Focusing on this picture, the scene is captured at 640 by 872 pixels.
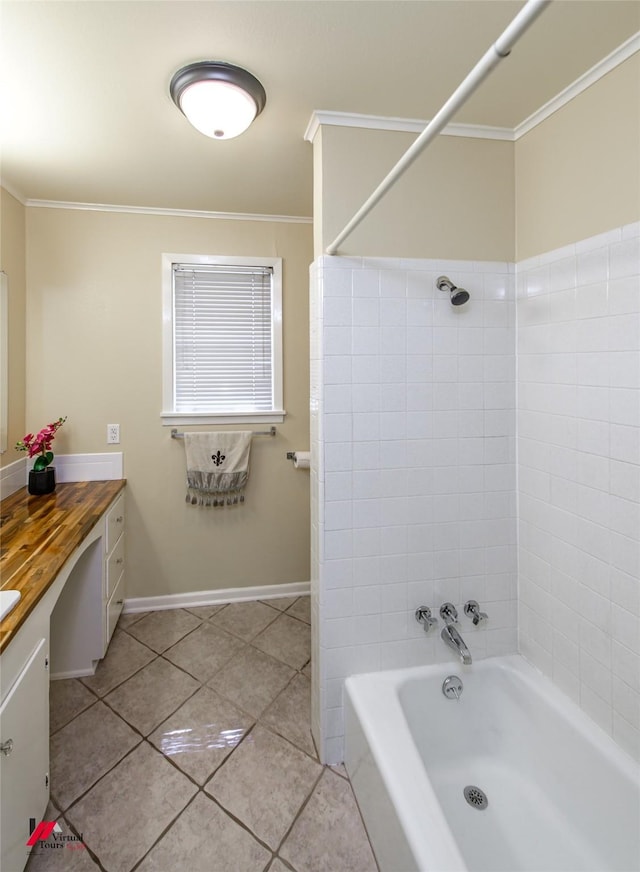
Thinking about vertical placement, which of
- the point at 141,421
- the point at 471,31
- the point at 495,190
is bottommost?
the point at 141,421

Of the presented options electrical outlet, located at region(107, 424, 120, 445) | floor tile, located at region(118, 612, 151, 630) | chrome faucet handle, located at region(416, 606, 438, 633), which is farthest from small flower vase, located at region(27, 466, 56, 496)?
chrome faucet handle, located at region(416, 606, 438, 633)

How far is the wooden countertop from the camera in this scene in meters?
1.30

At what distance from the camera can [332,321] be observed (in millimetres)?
1590

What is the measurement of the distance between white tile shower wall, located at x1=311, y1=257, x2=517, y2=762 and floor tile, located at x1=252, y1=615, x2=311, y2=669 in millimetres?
609

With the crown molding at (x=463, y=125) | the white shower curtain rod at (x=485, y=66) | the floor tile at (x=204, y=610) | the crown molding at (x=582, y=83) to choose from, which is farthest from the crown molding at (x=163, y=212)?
the floor tile at (x=204, y=610)

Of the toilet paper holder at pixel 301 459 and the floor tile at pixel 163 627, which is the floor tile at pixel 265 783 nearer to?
the floor tile at pixel 163 627

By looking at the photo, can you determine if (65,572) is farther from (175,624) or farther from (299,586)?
(299,586)

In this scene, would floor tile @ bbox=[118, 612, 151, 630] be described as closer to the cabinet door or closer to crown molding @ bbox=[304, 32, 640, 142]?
the cabinet door

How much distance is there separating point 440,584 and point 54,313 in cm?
256

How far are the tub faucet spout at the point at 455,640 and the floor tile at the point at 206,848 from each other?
2.90 feet

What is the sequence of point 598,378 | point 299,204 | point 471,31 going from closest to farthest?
1. point 471,31
2. point 598,378
3. point 299,204

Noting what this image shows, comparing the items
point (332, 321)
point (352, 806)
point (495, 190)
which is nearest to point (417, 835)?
point (352, 806)

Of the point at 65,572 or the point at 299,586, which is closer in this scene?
the point at 65,572

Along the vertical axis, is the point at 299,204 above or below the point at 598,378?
above
